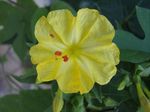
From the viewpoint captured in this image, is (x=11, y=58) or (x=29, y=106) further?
(x=11, y=58)

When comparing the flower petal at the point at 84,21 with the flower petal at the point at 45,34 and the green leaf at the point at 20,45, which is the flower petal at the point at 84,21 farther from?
the green leaf at the point at 20,45

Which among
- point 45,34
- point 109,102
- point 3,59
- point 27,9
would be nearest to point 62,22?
point 45,34

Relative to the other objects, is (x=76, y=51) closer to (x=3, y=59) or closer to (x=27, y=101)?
(x=27, y=101)

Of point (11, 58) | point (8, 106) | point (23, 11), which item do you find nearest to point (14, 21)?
point (23, 11)

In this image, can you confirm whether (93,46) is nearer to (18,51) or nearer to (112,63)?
(112,63)

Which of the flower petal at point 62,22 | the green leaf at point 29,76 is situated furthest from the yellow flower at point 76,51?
the green leaf at point 29,76

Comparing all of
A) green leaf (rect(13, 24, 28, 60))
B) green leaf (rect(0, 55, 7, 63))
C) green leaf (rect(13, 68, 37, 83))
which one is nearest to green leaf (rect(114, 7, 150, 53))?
green leaf (rect(13, 68, 37, 83))

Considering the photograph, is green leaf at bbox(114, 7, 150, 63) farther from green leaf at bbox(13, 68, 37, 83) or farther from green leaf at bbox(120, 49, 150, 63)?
green leaf at bbox(13, 68, 37, 83)
